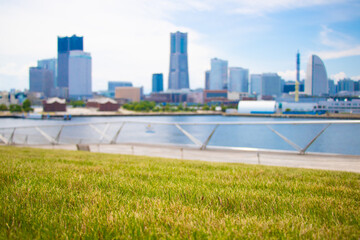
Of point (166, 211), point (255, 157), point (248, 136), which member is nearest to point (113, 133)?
point (248, 136)

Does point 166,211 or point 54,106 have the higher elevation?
point 54,106

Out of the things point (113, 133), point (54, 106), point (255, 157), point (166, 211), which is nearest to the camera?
point (166, 211)

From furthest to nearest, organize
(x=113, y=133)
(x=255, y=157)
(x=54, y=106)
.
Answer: (x=54, y=106) → (x=113, y=133) → (x=255, y=157)

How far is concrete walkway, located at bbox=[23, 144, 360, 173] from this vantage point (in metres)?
Result: 12.3

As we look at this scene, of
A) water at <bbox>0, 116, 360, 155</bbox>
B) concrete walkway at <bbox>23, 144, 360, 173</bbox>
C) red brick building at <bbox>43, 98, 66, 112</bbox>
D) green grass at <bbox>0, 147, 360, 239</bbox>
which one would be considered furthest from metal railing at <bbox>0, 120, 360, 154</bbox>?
red brick building at <bbox>43, 98, 66, 112</bbox>

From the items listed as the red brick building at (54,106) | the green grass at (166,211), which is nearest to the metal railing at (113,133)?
the green grass at (166,211)

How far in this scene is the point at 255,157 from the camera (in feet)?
48.0

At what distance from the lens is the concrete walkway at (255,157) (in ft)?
40.3

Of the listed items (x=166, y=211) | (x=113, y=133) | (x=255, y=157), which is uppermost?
(x=166, y=211)

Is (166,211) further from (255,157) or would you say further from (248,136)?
(248,136)

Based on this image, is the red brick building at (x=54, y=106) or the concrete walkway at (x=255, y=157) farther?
the red brick building at (x=54, y=106)

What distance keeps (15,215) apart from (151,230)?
1459 mm

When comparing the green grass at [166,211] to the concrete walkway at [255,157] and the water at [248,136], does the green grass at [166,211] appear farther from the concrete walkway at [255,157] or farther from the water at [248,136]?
the water at [248,136]

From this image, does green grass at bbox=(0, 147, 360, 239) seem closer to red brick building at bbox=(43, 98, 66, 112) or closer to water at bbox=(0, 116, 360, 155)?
water at bbox=(0, 116, 360, 155)
